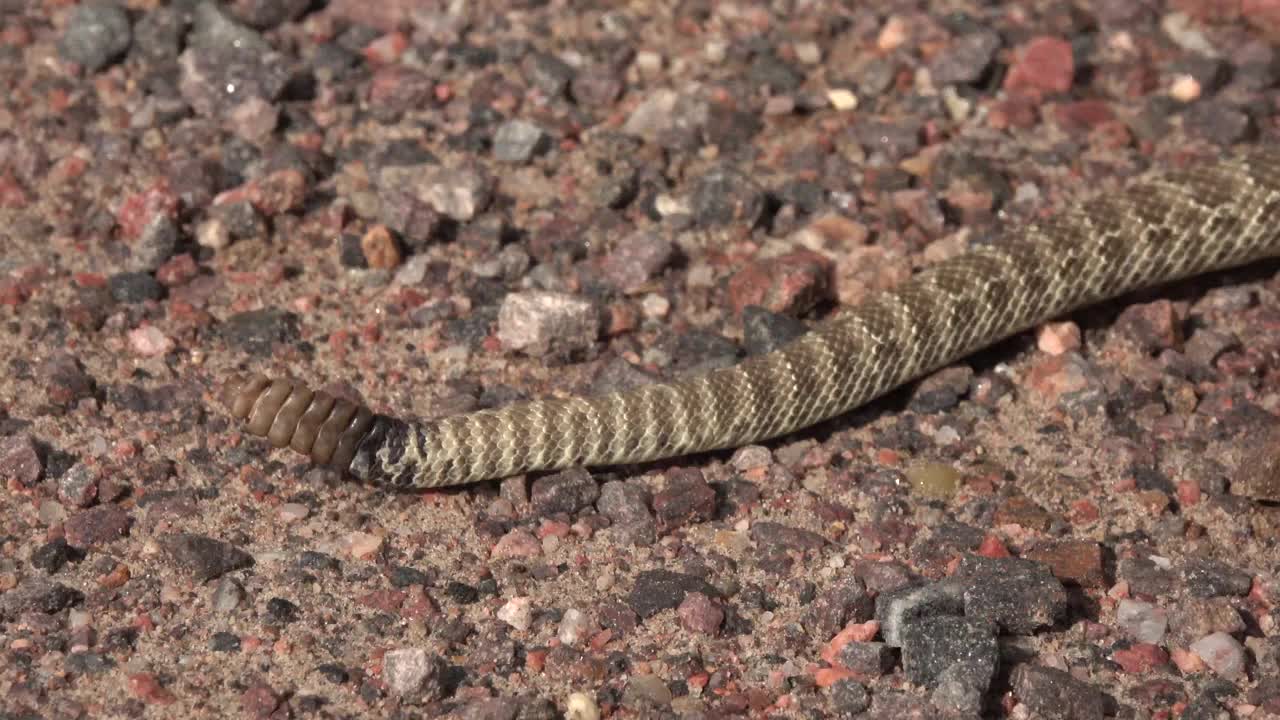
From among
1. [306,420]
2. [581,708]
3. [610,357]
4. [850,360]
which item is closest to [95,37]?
[610,357]

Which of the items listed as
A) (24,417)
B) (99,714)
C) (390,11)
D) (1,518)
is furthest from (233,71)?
(99,714)

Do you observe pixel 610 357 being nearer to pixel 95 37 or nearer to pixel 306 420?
pixel 306 420

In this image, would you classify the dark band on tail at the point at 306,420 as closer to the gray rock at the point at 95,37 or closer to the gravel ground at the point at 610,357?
the gravel ground at the point at 610,357

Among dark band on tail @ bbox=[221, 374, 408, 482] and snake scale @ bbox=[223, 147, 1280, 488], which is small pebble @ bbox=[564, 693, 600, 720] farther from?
dark band on tail @ bbox=[221, 374, 408, 482]

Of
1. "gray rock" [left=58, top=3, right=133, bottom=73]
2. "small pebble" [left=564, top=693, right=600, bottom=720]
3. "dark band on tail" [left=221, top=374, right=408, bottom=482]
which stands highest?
"gray rock" [left=58, top=3, right=133, bottom=73]

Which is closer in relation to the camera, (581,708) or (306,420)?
(581,708)

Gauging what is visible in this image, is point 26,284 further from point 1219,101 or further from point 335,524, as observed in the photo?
point 1219,101

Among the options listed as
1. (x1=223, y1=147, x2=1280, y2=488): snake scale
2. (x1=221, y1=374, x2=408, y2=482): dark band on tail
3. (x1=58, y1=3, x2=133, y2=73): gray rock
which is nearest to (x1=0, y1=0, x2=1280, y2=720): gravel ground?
(x1=58, y1=3, x2=133, y2=73): gray rock
